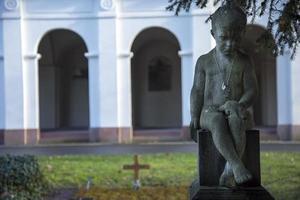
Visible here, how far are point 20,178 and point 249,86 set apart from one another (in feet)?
16.5

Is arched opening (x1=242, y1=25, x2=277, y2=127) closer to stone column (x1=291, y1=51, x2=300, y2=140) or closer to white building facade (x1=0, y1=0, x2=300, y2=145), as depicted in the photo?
white building facade (x1=0, y1=0, x2=300, y2=145)

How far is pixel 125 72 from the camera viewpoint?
76.7 ft

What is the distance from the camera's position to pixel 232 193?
5387mm

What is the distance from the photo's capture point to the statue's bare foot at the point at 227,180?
17.6 ft

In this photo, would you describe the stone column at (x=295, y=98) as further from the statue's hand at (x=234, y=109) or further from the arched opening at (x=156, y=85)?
the statue's hand at (x=234, y=109)

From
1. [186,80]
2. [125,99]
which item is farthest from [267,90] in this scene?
[125,99]

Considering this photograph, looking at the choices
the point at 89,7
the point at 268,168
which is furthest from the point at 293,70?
the point at 268,168

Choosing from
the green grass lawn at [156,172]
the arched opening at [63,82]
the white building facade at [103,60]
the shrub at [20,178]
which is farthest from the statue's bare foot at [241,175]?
the arched opening at [63,82]

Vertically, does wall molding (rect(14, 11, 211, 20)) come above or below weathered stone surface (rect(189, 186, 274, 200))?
above

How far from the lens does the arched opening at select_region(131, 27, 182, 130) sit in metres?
29.0

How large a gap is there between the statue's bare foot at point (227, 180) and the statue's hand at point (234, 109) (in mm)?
516

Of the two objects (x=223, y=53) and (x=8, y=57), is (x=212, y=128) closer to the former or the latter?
(x=223, y=53)

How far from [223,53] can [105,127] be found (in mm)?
17634

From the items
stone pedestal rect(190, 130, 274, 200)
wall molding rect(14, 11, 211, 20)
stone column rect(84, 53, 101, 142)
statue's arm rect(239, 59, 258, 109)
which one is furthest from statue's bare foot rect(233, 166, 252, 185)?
stone column rect(84, 53, 101, 142)
